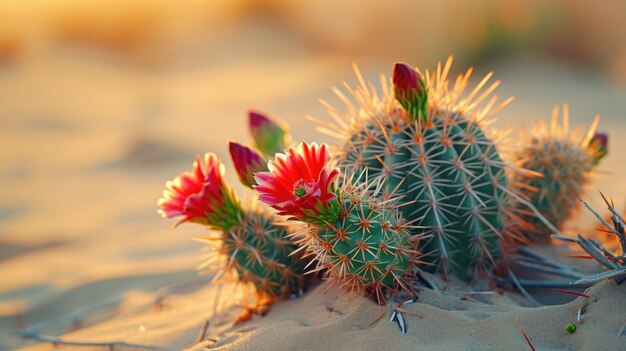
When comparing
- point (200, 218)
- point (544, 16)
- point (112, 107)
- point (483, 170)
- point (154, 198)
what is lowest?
point (483, 170)

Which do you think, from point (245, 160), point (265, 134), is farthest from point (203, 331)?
point (265, 134)

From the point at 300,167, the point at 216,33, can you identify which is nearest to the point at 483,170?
the point at 300,167

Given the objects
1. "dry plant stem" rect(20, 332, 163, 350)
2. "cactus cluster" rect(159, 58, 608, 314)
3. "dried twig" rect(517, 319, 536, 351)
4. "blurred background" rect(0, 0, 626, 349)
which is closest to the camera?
"dried twig" rect(517, 319, 536, 351)

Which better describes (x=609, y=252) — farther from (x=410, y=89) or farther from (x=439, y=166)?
(x=410, y=89)

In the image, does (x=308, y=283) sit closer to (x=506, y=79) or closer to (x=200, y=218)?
(x=200, y=218)

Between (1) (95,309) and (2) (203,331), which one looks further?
(1) (95,309)

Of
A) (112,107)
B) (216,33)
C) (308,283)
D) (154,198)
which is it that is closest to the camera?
(308,283)

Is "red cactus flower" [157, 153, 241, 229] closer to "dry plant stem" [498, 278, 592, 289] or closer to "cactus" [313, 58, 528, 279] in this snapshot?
"cactus" [313, 58, 528, 279]

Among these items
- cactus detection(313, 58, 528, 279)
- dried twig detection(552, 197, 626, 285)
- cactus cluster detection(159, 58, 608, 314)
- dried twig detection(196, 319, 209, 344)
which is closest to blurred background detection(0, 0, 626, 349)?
dried twig detection(196, 319, 209, 344)
